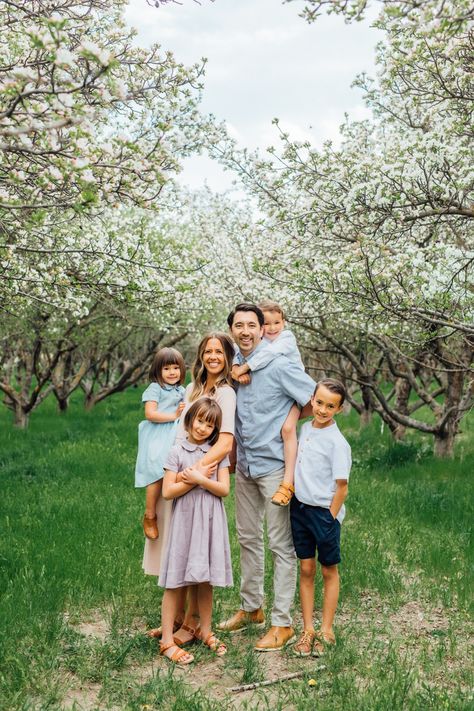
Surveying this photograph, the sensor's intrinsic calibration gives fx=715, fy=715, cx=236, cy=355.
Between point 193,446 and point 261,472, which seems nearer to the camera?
point 193,446

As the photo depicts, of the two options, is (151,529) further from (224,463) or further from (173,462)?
(224,463)

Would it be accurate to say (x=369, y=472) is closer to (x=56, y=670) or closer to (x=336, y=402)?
(x=336, y=402)

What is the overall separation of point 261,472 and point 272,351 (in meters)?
0.87

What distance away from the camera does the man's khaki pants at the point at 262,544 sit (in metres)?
4.99

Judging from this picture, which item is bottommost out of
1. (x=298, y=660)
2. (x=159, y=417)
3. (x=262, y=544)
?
(x=298, y=660)

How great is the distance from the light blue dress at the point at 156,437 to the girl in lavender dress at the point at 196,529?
1.64 ft

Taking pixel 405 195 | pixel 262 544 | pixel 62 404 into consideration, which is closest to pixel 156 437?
pixel 262 544

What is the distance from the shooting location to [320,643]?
4777 millimetres

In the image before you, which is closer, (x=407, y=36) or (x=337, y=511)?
(x=337, y=511)

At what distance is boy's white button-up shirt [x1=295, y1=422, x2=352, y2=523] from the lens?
15.8 ft

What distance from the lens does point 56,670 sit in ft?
14.3

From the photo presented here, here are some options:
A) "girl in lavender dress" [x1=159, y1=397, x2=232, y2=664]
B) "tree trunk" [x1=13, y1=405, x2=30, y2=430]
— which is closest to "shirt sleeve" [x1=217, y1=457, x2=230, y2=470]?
"girl in lavender dress" [x1=159, y1=397, x2=232, y2=664]

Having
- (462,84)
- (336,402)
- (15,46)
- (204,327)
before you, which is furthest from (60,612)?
(204,327)

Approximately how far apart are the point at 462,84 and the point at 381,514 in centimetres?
477
